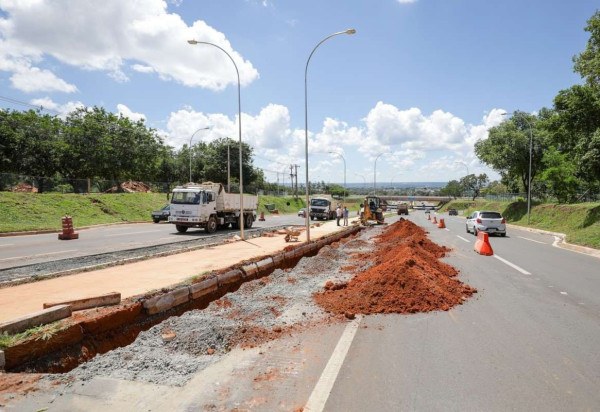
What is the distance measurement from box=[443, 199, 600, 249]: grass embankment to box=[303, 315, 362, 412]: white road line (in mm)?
16955

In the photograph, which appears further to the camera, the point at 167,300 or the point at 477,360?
the point at 167,300

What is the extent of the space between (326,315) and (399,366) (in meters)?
2.33

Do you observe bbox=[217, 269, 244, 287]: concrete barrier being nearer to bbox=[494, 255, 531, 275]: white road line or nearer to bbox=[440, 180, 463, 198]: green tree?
bbox=[494, 255, 531, 275]: white road line

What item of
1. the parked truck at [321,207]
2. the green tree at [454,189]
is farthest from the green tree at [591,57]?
the green tree at [454,189]

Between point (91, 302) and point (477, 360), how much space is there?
5.42 meters

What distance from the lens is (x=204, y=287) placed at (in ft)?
28.0

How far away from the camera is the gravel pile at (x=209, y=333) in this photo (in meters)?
4.81

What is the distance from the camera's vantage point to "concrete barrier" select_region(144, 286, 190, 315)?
22.8 ft

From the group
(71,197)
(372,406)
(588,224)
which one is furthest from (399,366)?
(71,197)

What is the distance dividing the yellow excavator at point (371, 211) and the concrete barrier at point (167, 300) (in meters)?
27.4

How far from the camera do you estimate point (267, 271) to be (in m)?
12.0

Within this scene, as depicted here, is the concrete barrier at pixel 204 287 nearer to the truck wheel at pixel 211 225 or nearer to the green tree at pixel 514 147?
the truck wheel at pixel 211 225

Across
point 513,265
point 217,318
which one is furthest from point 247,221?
point 217,318

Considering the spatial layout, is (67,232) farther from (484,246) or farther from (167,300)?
(484,246)
